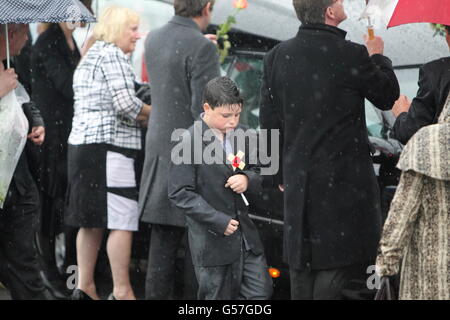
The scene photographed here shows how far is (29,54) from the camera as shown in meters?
6.57

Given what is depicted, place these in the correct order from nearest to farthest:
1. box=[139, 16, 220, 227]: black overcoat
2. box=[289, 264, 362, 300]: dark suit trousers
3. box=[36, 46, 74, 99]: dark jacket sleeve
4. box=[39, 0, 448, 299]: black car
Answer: box=[289, 264, 362, 300]: dark suit trousers → box=[39, 0, 448, 299]: black car → box=[139, 16, 220, 227]: black overcoat → box=[36, 46, 74, 99]: dark jacket sleeve

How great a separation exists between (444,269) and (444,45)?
182cm

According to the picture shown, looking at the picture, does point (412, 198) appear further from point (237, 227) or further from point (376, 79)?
point (237, 227)

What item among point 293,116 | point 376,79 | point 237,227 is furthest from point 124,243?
point 376,79

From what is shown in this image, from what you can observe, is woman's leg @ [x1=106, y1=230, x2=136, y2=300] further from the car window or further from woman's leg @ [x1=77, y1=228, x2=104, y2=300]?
the car window

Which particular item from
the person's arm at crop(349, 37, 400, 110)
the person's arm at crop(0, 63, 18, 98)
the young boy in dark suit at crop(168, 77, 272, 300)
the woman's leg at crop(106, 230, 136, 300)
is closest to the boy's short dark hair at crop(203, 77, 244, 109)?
the young boy in dark suit at crop(168, 77, 272, 300)

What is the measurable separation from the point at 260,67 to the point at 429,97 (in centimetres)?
201

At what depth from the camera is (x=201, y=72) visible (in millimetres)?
5336

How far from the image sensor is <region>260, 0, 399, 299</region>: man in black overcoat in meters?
4.51

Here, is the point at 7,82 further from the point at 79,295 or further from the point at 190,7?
the point at 79,295

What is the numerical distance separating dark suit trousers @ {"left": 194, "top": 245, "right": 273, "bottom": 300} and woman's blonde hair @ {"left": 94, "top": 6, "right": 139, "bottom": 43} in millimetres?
1819

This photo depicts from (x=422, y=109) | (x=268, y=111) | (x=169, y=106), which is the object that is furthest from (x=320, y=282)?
(x=169, y=106)

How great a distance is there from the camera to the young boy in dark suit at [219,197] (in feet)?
15.5

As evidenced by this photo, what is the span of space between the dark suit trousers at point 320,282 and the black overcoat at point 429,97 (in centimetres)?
77
